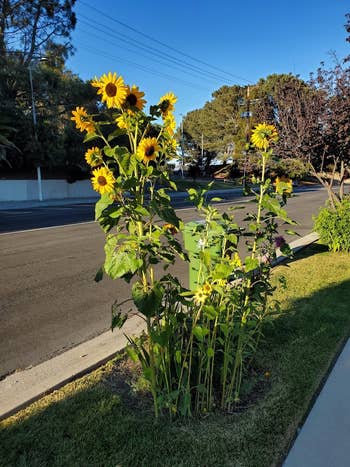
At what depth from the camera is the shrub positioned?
6.82 meters

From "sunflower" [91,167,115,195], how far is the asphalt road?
763 mm

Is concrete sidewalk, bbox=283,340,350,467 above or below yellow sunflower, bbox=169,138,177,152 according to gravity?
below

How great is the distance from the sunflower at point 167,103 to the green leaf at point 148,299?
3.22 ft

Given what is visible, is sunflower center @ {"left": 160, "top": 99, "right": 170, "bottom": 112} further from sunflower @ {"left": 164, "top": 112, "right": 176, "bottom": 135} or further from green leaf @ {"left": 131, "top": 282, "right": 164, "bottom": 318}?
green leaf @ {"left": 131, "top": 282, "right": 164, "bottom": 318}

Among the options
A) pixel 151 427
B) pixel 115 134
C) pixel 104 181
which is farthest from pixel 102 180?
pixel 151 427

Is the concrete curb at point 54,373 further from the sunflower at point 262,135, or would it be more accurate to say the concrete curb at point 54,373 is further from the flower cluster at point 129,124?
the sunflower at point 262,135

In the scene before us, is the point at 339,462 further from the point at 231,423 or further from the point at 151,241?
the point at 151,241

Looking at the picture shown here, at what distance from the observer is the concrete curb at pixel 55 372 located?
259 centimetres

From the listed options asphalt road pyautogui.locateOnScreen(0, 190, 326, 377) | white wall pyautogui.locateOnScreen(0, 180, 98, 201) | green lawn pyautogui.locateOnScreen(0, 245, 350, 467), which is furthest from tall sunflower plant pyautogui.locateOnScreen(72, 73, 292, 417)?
white wall pyautogui.locateOnScreen(0, 180, 98, 201)

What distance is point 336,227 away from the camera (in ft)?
22.6

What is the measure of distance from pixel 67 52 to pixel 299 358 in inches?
1512

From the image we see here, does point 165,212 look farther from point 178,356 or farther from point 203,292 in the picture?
point 178,356

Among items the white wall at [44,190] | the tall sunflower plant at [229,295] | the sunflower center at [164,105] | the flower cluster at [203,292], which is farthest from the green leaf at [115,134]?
the white wall at [44,190]

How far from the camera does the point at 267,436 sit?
2.21 metres
